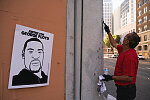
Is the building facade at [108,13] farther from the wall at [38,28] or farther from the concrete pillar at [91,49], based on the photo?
the wall at [38,28]

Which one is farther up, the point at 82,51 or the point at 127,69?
the point at 82,51

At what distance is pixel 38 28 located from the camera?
1.37 meters

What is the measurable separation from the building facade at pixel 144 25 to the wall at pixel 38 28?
34253mm

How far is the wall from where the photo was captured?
1129mm

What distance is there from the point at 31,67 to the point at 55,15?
33.5 inches

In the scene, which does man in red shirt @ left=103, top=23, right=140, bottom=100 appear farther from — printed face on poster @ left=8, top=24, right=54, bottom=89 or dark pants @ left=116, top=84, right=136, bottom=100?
printed face on poster @ left=8, top=24, right=54, bottom=89

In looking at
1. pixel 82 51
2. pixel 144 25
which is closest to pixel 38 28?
pixel 82 51


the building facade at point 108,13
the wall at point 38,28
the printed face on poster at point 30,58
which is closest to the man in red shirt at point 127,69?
the wall at point 38,28

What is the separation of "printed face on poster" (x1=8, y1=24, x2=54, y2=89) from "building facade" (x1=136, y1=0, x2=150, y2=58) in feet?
113

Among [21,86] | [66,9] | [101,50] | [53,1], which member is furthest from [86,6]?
[21,86]

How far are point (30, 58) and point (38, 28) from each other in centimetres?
42

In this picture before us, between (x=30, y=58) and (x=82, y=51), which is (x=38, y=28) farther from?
(x=82, y=51)

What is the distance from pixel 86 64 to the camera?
1.86 meters

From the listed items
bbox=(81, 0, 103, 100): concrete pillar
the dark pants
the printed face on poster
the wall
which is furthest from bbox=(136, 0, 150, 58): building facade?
the printed face on poster
